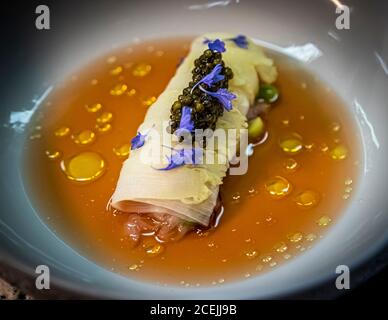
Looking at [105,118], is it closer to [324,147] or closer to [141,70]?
[141,70]

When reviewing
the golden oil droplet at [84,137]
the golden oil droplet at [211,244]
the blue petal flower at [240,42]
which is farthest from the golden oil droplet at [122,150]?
the blue petal flower at [240,42]

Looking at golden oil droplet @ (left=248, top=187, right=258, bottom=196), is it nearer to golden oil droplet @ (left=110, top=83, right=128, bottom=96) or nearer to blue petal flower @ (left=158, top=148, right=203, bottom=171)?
blue petal flower @ (left=158, top=148, right=203, bottom=171)

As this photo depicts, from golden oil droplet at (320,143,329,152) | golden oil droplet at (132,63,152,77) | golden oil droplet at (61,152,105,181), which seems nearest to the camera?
golden oil droplet at (61,152,105,181)

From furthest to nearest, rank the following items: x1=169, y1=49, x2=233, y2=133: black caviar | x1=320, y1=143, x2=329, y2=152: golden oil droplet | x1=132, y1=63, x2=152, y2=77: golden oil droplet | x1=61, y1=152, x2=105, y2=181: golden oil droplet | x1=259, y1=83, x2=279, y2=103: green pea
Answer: x1=132, y1=63, x2=152, y2=77: golden oil droplet
x1=259, y1=83, x2=279, y2=103: green pea
x1=320, y1=143, x2=329, y2=152: golden oil droplet
x1=61, y1=152, x2=105, y2=181: golden oil droplet
x1=169, y1=49, x2=233, y2=133: black caviar

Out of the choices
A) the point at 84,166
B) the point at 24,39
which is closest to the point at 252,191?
the point at 84,166

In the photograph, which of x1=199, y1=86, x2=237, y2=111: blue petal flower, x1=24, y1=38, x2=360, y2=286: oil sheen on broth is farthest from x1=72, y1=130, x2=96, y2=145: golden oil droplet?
x1=199, y1=86, x2=237, y2=111: blue petal flower

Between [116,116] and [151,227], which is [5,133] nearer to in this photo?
[116,116]

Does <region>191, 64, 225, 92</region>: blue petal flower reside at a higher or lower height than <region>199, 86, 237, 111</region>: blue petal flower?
higher
